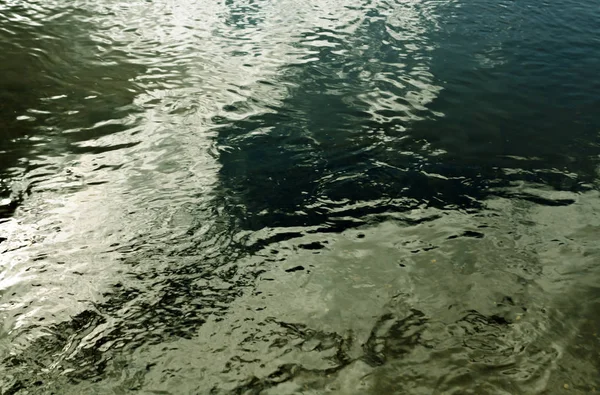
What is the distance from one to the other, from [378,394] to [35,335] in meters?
3.13

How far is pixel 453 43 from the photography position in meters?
12.9

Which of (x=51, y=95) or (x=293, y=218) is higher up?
(x=51, y=95)

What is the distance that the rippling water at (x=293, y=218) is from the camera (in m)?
4.55

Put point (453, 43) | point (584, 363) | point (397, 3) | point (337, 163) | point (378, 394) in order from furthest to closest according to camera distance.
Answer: point (397, 3)
point (453, 43)
point (337, 163)
point (584, 363)
point (378, 394)

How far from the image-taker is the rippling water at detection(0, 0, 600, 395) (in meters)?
4.55

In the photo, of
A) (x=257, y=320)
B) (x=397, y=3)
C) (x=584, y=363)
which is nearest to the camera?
(x=584, y=363)

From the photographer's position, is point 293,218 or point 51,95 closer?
point 293,218

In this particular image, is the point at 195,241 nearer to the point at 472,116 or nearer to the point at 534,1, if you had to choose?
the point at 472,116

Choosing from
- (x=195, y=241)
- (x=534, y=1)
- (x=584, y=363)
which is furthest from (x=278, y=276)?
(x=534, y=1)

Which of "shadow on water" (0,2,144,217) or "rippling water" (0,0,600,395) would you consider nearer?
"rippling water" (0,0,600,395)

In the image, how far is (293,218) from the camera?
21.0 ft

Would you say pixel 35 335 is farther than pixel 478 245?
No

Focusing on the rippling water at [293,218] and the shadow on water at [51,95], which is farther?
the shadow on water at [51,95]

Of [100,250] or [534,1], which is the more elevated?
[534,1]
